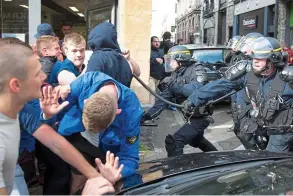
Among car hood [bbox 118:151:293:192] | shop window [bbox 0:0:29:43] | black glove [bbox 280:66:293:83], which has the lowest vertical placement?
car hood [bbox 118:151:293:192]

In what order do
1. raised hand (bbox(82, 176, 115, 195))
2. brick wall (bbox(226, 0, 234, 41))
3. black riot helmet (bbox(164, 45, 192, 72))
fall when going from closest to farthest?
raised hand (bbox(82, 176, 115, 195)) → black riot helmet (bbox(164, 45, 192, 72)) → brick wall (bbox(226, 0, 234, 41))

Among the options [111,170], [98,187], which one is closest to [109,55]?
[111,170]

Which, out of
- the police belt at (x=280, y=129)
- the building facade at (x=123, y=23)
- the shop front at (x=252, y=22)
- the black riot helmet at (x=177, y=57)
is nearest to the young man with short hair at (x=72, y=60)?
the black riot helmet at (x=177, y=57)

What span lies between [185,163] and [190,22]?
1734 inches

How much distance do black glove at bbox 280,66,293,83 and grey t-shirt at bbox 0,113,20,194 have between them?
2.91 metres

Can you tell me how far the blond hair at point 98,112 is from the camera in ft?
8.18

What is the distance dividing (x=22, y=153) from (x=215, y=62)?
27.1ft

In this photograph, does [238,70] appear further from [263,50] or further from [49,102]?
[49,102]

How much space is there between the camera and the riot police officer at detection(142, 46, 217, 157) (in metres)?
5.04

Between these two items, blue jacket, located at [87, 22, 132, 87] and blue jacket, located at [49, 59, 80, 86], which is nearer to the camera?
blue jacket, located at [87, 22, 132, 87]

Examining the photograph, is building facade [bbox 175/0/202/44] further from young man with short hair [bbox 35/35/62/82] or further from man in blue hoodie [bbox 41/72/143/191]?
man in blue hoodie [bbox 41/72/143/191]

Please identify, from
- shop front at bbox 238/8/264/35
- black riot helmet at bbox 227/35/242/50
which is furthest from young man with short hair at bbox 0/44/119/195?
shop front at bbox 238/8/264/35

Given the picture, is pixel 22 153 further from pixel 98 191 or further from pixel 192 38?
pixel 192 38

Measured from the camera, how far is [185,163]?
2.83 meters
